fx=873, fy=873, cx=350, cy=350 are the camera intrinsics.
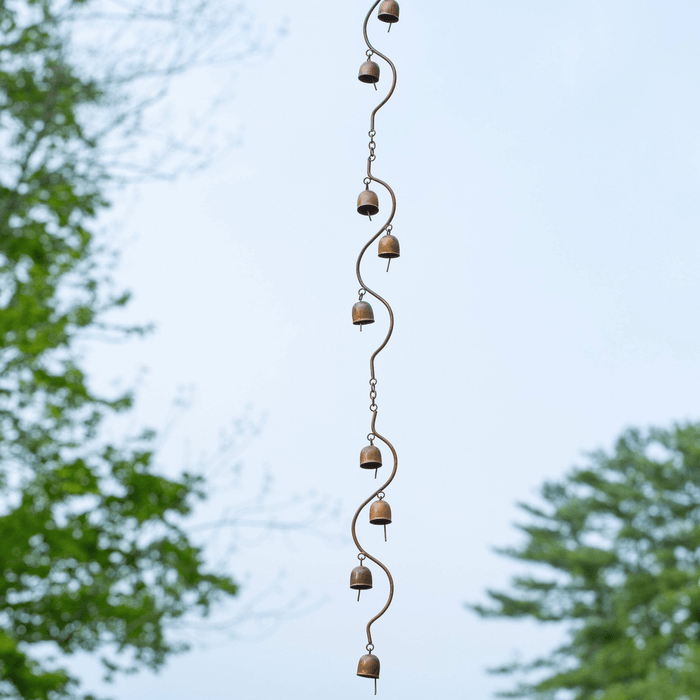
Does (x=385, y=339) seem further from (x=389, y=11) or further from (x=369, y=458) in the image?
(x=389, y=11)

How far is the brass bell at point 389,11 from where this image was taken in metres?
1.47

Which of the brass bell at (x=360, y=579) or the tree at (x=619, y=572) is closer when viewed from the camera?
the brass bell at (x=360, y=579)


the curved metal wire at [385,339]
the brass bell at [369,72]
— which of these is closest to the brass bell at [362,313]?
the curved metal wire at [385,339]

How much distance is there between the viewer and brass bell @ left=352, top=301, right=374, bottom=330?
1439mm

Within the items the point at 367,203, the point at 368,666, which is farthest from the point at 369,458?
the point at 367,203

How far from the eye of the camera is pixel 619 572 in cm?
1262

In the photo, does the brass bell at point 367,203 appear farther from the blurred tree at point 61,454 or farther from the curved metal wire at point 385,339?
the blurred tree at point 61,454

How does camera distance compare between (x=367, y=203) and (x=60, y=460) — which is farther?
(x=60, y=460)

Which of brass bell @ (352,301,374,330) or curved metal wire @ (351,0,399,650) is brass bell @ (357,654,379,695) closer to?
curved metal wire @ (351,0,399,650)

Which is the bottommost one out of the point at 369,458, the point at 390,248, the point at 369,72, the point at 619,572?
the point at 369,458

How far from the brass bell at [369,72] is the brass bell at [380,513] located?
0.70 meters

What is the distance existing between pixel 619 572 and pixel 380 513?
12.3 metres

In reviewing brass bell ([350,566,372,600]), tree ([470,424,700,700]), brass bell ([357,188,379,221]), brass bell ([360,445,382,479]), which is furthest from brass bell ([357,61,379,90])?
tree ([470,424,700,700])

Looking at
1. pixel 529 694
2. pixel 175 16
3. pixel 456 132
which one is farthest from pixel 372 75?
pixel 529 694
